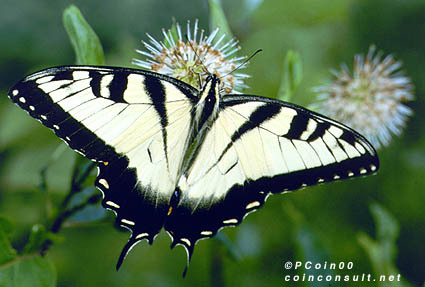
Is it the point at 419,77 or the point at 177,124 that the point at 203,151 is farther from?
the point at 419,77

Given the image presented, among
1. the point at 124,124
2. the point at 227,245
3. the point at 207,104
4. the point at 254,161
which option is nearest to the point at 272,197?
the point at 227,245

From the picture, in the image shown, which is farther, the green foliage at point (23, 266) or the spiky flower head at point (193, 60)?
the spiky flower head at point (193, 60)

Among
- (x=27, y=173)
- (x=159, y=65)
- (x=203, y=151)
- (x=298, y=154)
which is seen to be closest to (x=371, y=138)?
(x=298, y=154)

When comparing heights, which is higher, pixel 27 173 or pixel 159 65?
pixel 159 65

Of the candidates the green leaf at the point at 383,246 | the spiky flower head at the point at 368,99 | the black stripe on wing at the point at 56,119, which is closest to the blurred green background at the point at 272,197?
→ the green leaf at the point at 383,246

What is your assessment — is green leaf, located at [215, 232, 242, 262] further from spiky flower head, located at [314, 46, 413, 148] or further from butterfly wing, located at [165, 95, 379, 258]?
spiky flower head, located at [314, 46, 413, 148]

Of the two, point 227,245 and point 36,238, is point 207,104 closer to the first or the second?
point 227,245

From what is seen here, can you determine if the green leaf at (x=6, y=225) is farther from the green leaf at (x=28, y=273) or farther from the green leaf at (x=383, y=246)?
the green leaf at (x=383, y=246)
